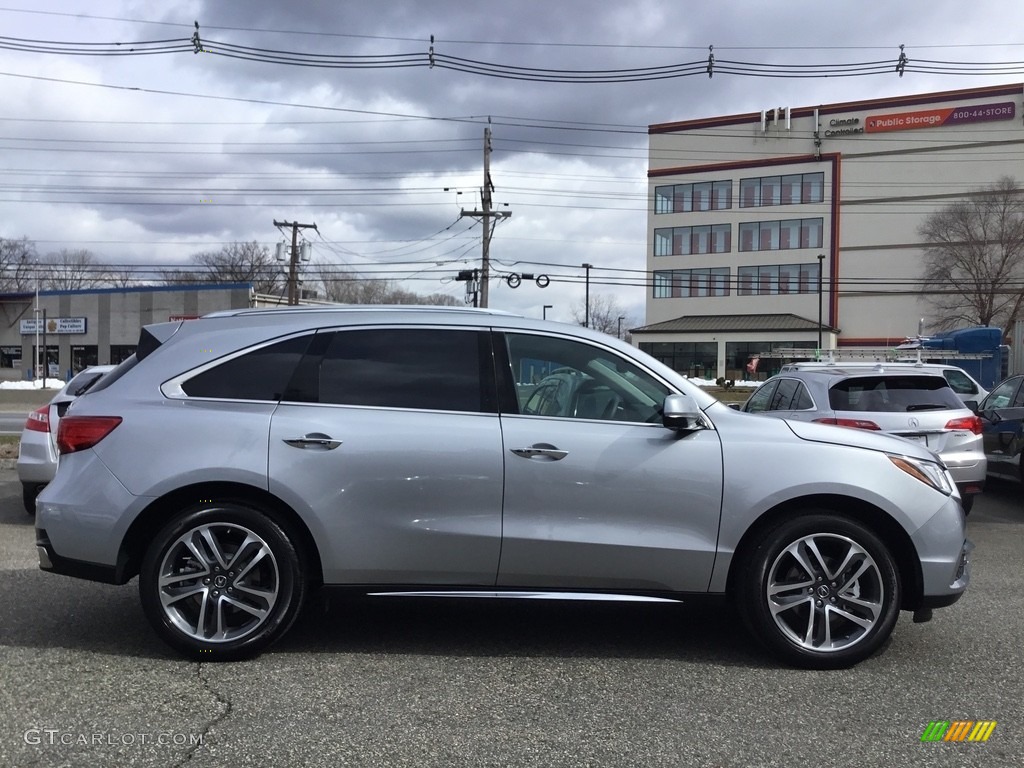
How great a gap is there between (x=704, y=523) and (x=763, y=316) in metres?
67.4

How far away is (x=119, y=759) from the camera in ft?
11.0

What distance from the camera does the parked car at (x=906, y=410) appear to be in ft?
27.3

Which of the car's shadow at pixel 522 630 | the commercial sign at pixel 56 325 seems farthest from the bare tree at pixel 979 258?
the car's shadow at pixel 522 630

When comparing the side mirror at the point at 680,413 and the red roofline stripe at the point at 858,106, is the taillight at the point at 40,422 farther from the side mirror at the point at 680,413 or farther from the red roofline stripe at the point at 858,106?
the red roofline stripe at the point at 858,106

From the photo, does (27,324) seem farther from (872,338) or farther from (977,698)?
(977,698)

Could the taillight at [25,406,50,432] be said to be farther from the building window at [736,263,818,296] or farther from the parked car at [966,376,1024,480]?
the building window at [736,263,818,296]

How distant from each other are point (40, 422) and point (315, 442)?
17.5 ft

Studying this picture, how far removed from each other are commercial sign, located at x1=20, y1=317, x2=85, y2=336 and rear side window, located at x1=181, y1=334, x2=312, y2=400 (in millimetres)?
58985

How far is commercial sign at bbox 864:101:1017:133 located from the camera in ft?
207

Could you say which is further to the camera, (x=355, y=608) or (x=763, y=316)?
(x=763, y=316)

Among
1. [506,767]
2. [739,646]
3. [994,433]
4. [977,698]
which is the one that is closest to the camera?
[506,767]

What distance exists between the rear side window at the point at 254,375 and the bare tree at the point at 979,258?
66160mm

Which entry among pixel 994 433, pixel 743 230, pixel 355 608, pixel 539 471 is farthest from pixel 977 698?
pixel 743 230

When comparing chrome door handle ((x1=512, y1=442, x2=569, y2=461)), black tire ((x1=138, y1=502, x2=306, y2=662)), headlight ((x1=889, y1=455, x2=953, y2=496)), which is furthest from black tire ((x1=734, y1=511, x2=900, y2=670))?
black tire ((x1=138, y1=502, x2=306, y2=662))
